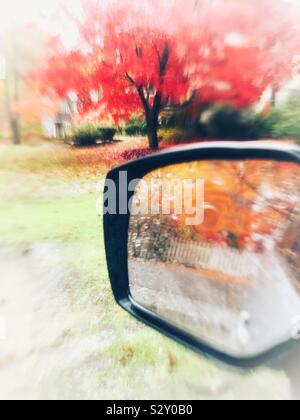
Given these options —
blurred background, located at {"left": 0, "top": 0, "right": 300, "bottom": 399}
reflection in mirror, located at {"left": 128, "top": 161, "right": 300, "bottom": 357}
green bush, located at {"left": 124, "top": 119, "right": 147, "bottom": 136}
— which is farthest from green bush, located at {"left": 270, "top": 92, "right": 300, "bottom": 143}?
reflection in mirror, located at {"left": 128, "top": 161, "right": 300, "bottom": 357}

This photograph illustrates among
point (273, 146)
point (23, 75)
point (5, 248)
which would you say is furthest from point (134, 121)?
point (273, 146)

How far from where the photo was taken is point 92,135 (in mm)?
3727

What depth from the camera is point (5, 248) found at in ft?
8.14

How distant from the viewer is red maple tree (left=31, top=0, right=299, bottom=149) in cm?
310

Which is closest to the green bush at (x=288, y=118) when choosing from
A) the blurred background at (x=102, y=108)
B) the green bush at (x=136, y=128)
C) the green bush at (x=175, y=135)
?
the blurred background at (x=102, y=108)

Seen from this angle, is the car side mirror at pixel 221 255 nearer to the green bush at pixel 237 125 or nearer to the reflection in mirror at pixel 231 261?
the reflection in mirror at pixel 231 261

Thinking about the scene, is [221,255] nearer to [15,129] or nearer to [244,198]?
[244,198]

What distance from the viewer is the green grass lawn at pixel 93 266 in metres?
1.29

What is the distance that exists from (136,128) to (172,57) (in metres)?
0.81

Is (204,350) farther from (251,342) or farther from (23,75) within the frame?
(23,75)

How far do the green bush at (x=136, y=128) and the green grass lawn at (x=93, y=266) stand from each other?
47 cm

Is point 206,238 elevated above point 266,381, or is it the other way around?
point 206,238

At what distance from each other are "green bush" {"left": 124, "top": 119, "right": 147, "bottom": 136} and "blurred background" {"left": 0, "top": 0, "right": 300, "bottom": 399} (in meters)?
0.01

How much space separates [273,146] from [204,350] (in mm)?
440
